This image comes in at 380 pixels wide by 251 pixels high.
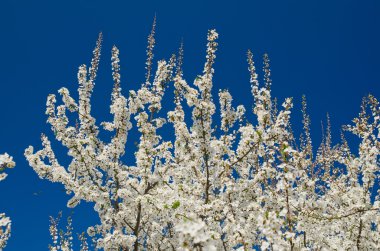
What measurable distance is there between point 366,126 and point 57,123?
35.3 ft

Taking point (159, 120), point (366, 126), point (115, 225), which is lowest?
point (115, 225)

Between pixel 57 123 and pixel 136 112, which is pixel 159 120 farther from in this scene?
pixel 57 123

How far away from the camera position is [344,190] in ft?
41.1

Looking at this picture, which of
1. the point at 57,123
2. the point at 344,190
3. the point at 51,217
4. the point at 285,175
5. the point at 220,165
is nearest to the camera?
the point at 285,175

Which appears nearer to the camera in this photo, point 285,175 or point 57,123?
point 285,175

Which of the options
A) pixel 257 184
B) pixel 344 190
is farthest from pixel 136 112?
→ pixel 344 190

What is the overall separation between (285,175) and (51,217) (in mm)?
15106

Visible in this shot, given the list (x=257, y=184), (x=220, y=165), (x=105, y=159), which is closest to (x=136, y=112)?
(x=105, y=159)

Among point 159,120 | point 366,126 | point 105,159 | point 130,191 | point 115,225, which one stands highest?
point 366,126

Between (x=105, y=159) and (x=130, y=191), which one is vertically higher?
(x=105, y=159)

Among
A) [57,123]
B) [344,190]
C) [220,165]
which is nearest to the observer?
[220,165]

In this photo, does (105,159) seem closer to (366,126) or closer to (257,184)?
(257,184)

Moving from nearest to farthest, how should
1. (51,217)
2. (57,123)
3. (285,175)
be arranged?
(285,175) → (57,123) → (51,217)

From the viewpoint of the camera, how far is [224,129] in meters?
10.1
